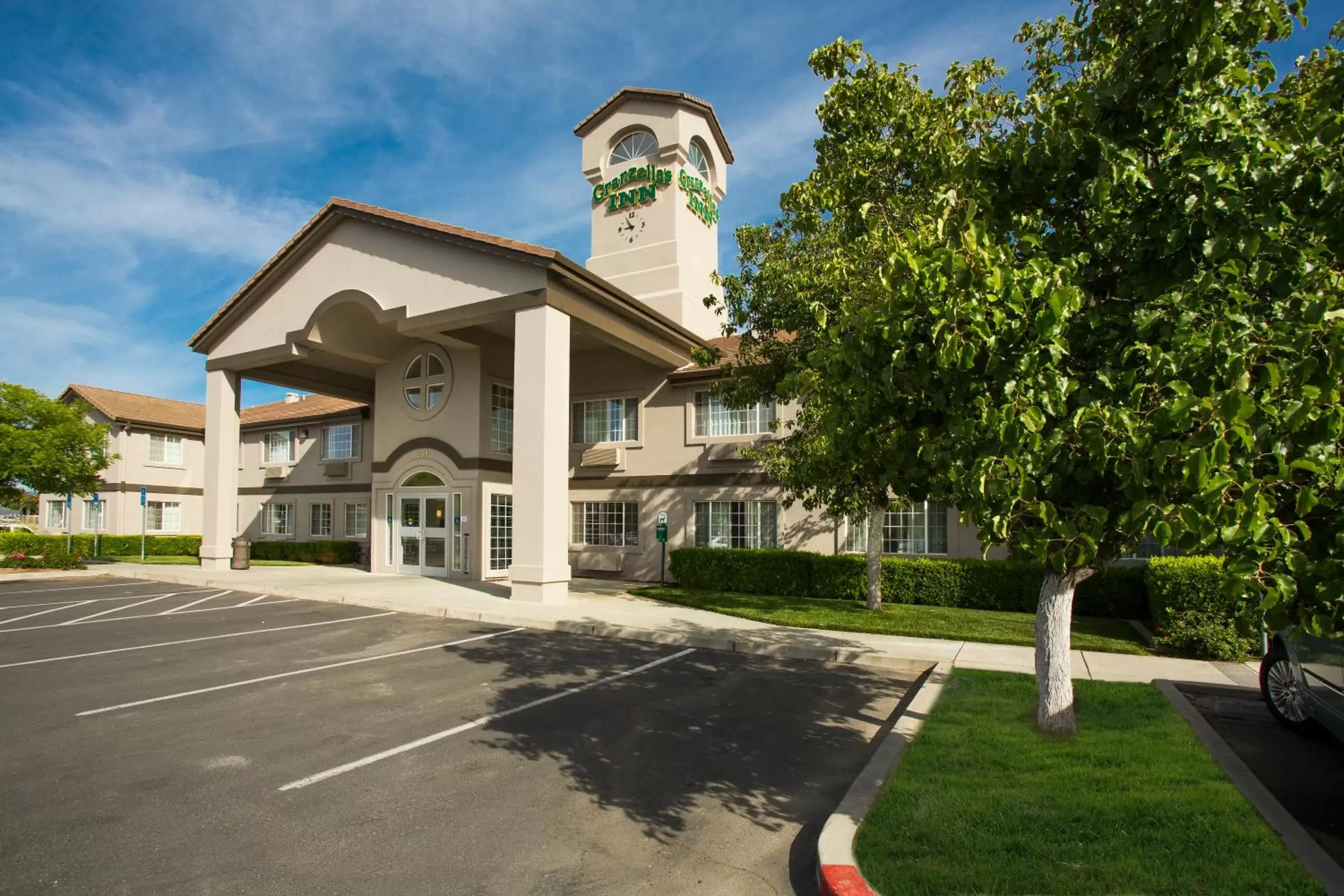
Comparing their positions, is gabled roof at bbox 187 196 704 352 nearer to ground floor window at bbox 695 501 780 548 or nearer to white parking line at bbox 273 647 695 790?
ground floor window at bbox 695 501 780 548

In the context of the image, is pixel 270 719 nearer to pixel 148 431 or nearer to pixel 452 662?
pixel 452 662

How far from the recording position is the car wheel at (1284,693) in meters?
7.09

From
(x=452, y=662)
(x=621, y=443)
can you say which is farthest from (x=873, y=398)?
(x=621, y=443)

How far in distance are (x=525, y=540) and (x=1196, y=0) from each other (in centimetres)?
1387

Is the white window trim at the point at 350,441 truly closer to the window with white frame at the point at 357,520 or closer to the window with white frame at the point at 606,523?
the window with white frame at the point at 357,520

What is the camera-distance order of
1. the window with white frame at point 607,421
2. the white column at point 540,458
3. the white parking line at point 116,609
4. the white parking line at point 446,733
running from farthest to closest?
the window with white frame at point 607,421, the white column at point 540,458, the white parking line at point 116,609, the white parking line at point 446,733

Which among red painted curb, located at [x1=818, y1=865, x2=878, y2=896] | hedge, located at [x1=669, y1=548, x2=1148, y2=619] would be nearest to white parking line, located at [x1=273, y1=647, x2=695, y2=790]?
red painted curb, located at [x1=818, y1=865, x2=878, y2=896]

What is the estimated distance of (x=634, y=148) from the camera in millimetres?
27703

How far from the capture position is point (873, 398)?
563cm

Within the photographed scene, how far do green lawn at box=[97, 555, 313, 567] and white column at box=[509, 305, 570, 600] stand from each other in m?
14.4

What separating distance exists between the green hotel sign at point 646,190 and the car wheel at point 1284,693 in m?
22.7

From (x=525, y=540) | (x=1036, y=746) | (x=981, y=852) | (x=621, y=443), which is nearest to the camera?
(x=981, y=852)

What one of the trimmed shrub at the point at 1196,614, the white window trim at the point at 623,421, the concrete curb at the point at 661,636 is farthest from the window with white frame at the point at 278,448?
the trimmed shrub at the point at 1196,614

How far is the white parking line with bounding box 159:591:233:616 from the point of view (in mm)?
15148
